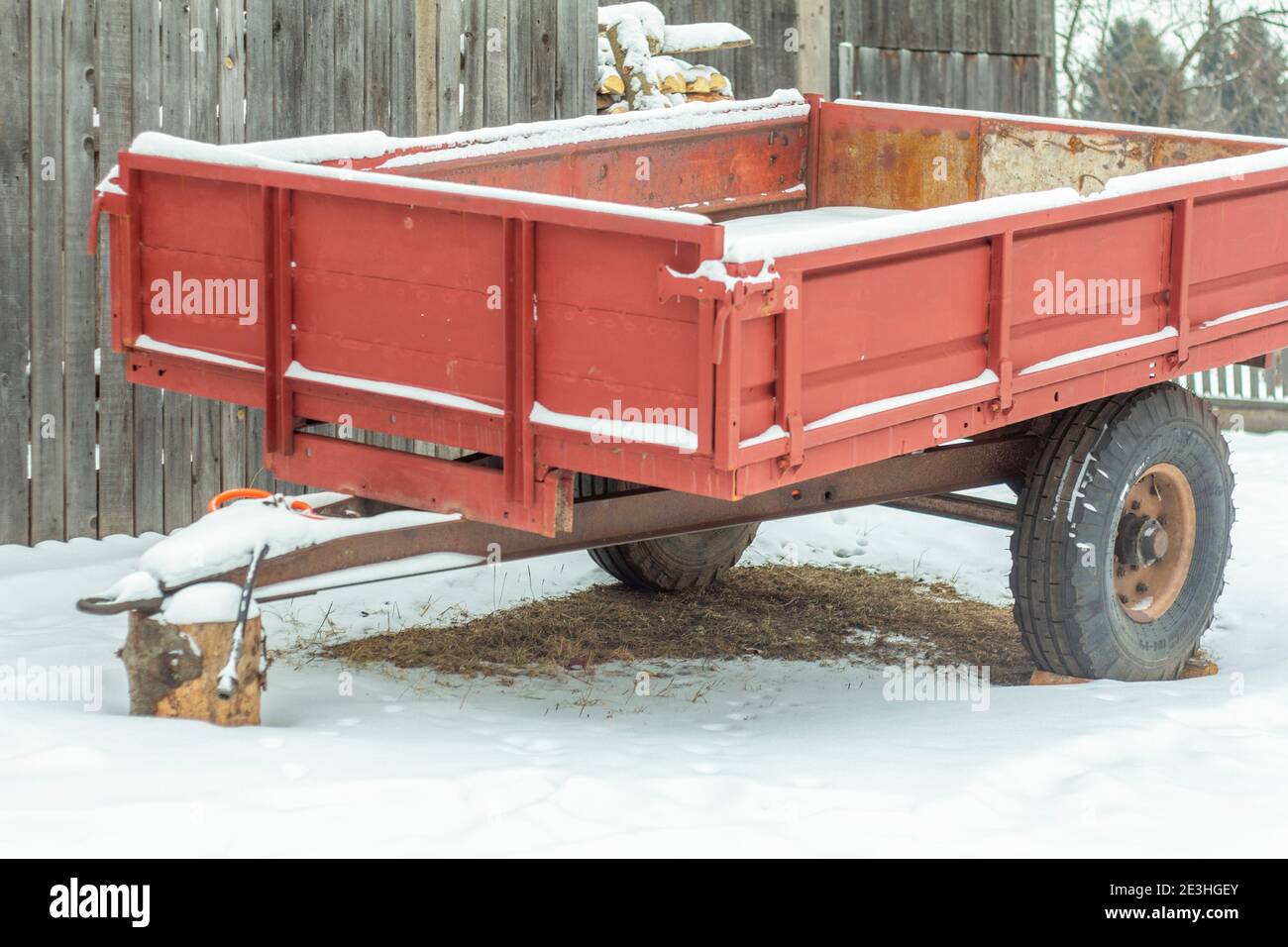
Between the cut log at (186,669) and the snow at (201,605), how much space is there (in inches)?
0.6

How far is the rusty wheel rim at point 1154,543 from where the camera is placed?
6031 mm

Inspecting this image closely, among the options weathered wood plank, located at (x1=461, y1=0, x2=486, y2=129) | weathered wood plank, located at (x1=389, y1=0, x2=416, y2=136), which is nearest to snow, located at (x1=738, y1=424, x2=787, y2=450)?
weathered wood plank, located at (x1=389, y1=0, x2=416, y2=136)

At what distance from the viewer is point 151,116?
7.12m

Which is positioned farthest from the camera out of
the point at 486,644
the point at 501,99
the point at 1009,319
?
the point at 501,99

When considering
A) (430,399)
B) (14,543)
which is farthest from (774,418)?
(14,543)

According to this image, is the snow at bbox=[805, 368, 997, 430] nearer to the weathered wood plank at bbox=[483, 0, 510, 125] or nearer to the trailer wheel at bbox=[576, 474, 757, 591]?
the trailer wheel at bbox=[576, 474, 757, 591]

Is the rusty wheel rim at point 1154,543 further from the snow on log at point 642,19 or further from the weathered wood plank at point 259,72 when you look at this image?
the snow on log at point 642,19

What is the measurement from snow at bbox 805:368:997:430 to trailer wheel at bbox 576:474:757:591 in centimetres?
208

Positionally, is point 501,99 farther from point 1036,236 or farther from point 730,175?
point 1036,236

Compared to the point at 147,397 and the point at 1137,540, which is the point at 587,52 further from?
the point at 1137,540

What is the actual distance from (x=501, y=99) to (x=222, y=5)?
4.55 feet

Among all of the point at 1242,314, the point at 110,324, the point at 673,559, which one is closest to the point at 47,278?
the point at 110,324

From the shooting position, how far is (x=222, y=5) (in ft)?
Answer: 23.9

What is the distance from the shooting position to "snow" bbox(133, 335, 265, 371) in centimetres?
534
